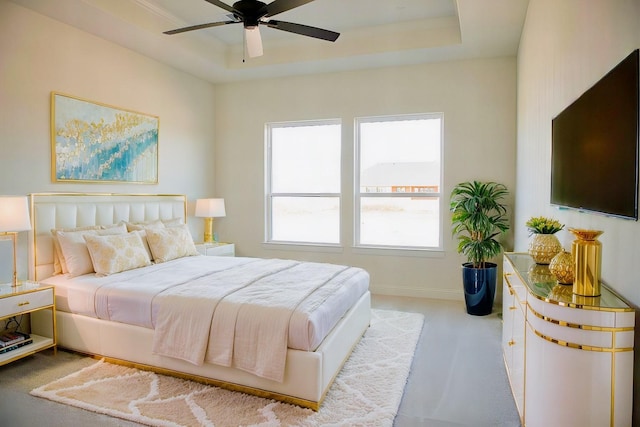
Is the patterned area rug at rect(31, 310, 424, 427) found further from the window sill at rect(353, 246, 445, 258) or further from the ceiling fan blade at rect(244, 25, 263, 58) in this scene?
the ceiling fan blade at rect(244, 25, 263, 58)

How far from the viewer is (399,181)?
536 centimetres

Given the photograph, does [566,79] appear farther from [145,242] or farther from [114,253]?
[145,242]

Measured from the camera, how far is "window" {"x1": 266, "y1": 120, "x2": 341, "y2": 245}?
566 centimetres

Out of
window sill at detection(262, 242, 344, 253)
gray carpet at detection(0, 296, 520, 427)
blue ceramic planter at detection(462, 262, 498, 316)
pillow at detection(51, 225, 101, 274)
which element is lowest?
gray carpet at detection(0, 296, 520, 427)

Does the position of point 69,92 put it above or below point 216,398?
above

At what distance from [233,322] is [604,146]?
2.22 m

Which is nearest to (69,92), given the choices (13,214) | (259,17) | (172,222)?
(13,214)

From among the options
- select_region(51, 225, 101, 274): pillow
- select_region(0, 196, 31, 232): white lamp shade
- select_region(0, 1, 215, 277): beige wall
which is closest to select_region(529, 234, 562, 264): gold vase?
select_region(0, 196, 31, 232): white lamp shade

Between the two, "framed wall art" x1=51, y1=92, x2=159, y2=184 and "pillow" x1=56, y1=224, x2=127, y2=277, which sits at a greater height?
"framed wall art" x1=51, y1=92, x2=159, y2=184

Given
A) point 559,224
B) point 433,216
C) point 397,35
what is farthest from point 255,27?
point 433,216

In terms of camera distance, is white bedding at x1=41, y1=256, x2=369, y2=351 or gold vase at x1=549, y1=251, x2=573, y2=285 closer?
gold vase at x1=549, y1=251, x2=573, y2=285

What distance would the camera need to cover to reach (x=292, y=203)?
5.93 metres

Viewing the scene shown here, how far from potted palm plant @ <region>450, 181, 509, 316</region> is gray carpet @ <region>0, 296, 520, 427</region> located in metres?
0.37

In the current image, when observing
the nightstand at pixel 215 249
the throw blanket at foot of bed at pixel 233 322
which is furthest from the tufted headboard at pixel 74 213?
the throw blanket at foot of bed at pixel 233 322
